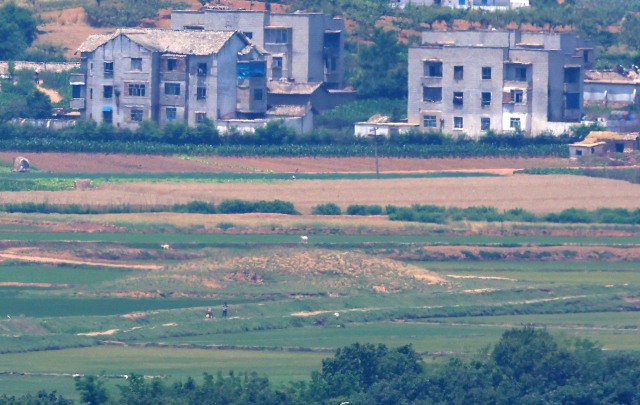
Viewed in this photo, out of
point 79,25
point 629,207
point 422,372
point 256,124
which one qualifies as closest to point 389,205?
point 629,207

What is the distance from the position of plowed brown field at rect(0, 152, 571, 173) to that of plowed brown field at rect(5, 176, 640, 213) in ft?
15.7

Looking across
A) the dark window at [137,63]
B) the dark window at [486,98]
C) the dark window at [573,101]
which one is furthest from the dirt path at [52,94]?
the dark window at [573,101]

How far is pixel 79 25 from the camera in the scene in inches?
4505

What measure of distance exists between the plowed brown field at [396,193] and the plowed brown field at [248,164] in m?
4.79

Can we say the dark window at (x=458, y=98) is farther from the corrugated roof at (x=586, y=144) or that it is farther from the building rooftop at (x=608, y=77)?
the building rooftop at (x=608, y=77)

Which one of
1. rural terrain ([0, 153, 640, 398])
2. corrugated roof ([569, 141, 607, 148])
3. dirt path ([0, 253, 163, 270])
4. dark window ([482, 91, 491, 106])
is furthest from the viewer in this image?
dark window ([482, 91, 491, 106])

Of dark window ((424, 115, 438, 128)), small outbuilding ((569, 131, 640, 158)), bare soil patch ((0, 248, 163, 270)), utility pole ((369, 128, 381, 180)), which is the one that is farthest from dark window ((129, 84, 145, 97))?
bare soil patch ((0, 248, 163, 270))

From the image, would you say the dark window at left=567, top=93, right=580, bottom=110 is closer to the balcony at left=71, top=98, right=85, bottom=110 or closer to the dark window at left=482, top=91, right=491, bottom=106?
the dark window at left=482, top=91, right=491, bottom=106

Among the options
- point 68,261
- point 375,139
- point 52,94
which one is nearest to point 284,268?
point 68,261

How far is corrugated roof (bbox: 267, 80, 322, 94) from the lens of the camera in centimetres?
9600

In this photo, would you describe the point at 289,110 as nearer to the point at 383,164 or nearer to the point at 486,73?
the point at 383,164

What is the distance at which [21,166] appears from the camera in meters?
85.8

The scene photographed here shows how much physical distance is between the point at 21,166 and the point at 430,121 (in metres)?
27.9

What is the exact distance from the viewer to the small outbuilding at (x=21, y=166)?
281ft
